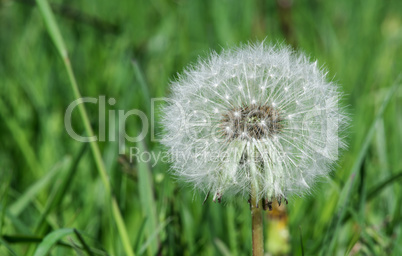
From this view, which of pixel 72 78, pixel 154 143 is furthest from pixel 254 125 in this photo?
pixel 154 143

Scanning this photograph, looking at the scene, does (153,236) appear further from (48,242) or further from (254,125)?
(254,125)

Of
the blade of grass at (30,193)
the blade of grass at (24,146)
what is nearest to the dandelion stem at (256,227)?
the blade of grass at (30,193)

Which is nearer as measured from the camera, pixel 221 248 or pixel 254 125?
pixel 254 125

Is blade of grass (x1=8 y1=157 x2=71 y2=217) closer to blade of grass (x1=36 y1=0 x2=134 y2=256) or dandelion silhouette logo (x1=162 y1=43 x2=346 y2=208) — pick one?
blade of grass (x1=36 y1=0 x2=134 y2=256)

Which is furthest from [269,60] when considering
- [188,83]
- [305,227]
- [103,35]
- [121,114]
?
[103,35]

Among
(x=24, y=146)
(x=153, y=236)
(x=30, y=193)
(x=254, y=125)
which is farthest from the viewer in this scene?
(x=24, y=146)

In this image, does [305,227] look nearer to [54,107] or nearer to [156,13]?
[54,107]

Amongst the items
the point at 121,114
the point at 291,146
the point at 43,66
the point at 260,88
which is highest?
the point at 43,66
